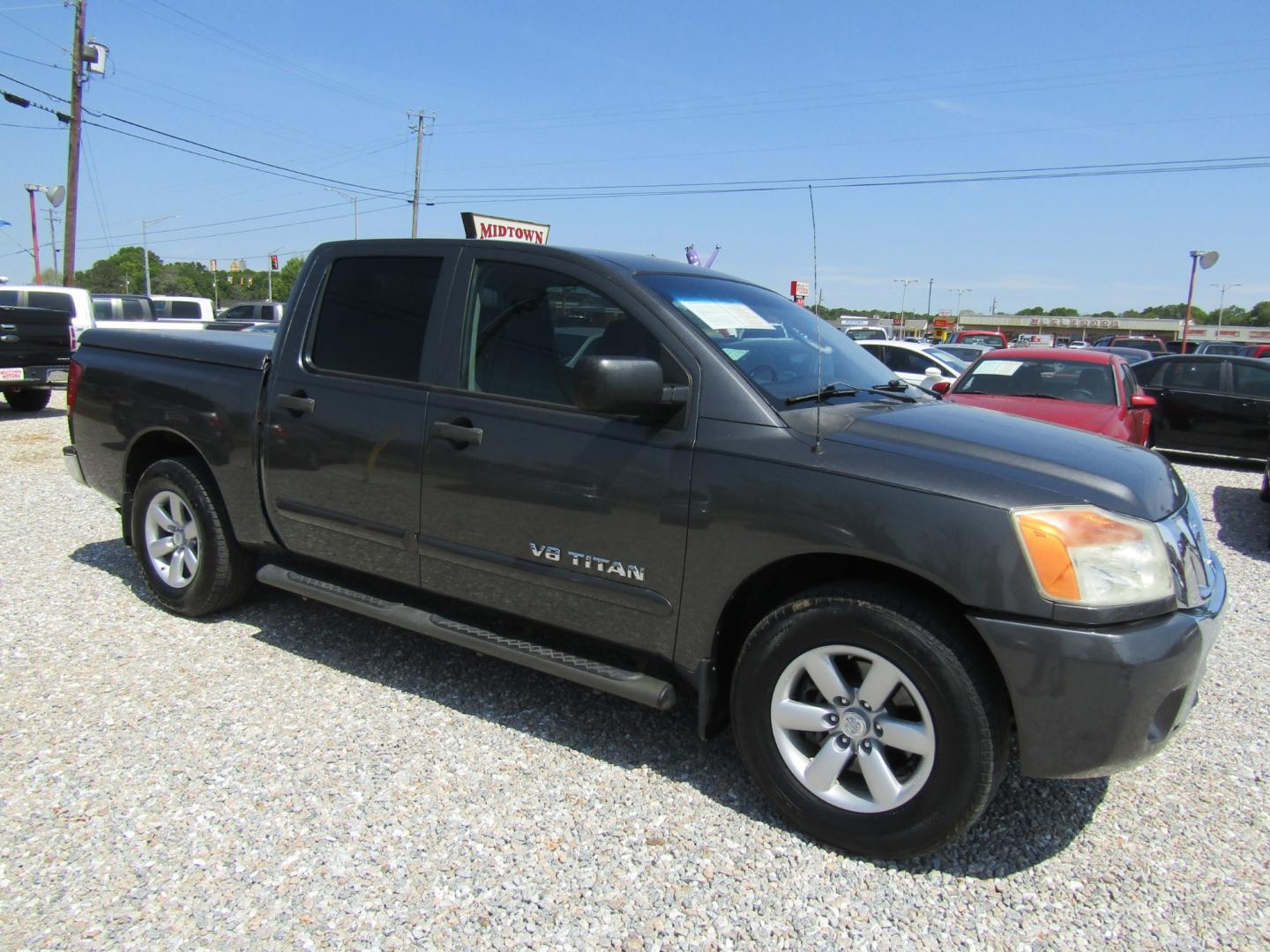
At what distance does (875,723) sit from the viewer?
2.61 metres

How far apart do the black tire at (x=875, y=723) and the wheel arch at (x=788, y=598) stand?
0.04 m

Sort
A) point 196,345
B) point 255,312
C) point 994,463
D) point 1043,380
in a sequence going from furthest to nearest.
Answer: point 255,312 < point 1043,380 < point 196,345 < point 994,463

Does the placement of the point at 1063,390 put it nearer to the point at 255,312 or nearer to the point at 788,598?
the point at 788,598

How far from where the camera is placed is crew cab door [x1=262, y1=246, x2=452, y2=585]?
353cm

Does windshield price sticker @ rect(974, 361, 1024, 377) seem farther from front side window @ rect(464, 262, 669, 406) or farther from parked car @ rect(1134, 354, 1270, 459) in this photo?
front side window @ rect(464, 262, 669, 406)

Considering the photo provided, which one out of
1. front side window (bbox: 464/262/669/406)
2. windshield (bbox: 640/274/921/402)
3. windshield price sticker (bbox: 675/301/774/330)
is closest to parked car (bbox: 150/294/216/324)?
front side window (bbox: 464/262/669/406)

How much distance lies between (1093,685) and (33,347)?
1344 cm

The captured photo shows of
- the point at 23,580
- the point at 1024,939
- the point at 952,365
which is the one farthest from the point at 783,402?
the point at 952,365

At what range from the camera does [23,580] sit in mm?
5086

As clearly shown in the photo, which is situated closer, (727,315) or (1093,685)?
(1093,685)

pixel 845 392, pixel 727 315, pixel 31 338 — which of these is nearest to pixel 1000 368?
pixel 845 392

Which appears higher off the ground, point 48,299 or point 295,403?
point 48,299

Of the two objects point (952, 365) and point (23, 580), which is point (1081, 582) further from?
point (952, 365)

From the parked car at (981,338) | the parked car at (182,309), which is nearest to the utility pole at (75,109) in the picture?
the parked car at (182,309)
